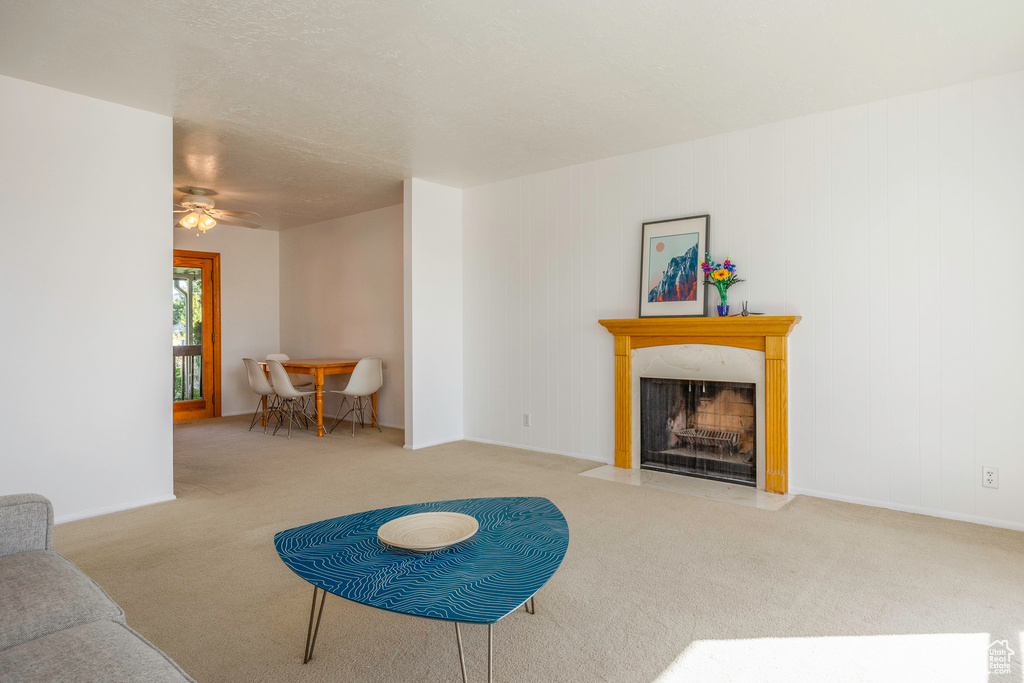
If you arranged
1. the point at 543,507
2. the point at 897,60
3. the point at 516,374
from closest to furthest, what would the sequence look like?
1. the point at 543,507
2. the point at 897,60
3. the point at 516,374

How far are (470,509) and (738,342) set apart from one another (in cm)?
259

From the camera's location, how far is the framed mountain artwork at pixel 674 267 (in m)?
4.27

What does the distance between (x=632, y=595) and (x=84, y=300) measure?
3.47 m

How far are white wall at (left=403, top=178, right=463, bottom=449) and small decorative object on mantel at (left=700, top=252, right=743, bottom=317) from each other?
2.57m

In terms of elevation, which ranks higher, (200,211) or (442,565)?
(200,211)

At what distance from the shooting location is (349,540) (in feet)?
6.38

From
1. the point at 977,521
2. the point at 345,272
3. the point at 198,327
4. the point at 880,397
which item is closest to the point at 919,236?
the point at 880,397

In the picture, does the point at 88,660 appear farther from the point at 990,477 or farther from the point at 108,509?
the point at 990,477

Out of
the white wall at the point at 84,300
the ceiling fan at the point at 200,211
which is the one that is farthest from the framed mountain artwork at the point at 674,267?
the ceiling fan at the point at 200,211

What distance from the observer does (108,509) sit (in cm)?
354

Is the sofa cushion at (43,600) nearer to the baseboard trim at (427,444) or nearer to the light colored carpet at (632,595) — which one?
the light colored carpet at (632,595)

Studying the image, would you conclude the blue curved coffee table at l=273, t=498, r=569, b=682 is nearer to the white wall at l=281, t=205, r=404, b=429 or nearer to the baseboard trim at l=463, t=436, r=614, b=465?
the baseboard trim at l=463, t=436, r=614, b=465

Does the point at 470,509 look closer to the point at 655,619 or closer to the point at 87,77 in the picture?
the point at 655,619

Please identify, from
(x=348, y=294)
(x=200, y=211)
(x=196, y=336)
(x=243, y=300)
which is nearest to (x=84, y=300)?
(x=200, y=211)
